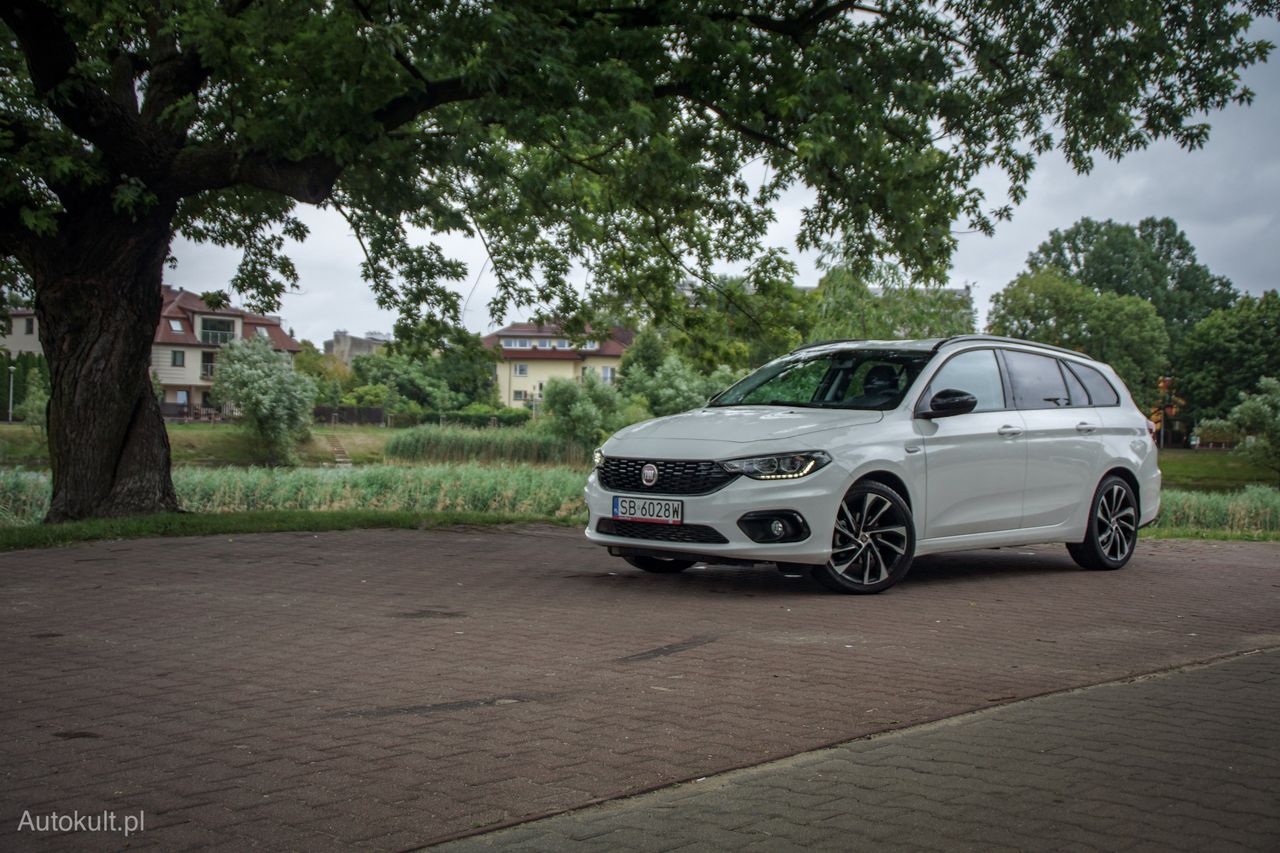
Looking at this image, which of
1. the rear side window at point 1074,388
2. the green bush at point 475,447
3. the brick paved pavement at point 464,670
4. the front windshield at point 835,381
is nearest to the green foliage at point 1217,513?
the rear side window at point 1074,388

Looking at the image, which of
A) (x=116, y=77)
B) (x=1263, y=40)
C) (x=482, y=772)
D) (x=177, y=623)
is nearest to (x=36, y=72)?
(x=116, y=77)

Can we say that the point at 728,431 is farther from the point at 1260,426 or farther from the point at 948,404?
the point at 1260,426

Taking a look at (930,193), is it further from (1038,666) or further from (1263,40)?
(1038,666)

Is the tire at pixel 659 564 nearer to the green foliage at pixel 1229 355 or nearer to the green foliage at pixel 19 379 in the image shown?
the green foliage at pixel 19 379

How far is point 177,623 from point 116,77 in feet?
32.8

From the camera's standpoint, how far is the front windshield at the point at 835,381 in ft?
30.7

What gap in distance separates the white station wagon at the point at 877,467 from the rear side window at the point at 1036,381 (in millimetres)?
13

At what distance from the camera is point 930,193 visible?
12578 millimetres

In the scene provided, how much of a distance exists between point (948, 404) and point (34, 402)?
66.0 m

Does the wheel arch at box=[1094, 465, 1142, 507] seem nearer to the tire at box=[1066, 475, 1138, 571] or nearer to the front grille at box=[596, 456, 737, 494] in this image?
the tire at box=[1066, 475, 1138, 571]

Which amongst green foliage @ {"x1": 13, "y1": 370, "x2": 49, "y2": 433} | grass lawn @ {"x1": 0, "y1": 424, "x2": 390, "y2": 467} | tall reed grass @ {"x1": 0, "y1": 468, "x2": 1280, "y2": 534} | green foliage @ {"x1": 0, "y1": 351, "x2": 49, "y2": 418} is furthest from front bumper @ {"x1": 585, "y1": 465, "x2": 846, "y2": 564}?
green foliage @ {"x1": 0, "y1": 351, "x2": 49, "y2": 418}

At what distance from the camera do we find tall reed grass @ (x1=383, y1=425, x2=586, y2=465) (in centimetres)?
4666

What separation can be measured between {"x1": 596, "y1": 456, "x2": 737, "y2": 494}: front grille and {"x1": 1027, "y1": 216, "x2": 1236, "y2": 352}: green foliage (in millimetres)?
101105

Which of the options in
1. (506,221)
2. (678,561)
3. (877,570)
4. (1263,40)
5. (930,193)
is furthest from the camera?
(506,221)
